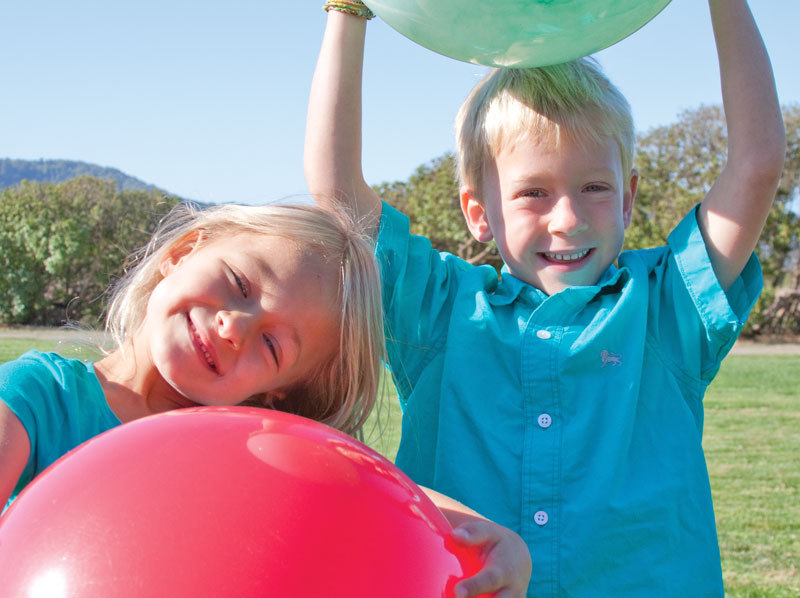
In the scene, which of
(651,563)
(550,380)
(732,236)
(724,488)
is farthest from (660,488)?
(724,488)

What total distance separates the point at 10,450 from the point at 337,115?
131cm

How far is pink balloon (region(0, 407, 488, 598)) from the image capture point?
4.46 ft

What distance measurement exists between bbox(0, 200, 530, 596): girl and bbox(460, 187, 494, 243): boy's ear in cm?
47

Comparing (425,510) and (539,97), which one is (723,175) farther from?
(425,510)

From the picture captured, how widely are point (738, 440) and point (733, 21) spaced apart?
24.6 feet

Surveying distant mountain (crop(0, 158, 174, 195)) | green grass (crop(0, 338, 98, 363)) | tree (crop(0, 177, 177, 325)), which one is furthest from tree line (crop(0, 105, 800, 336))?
distant mountain (crop(0, 158, 174, 195))

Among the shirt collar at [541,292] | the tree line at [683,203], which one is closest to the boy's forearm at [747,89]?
the shirt collar at [541,292]

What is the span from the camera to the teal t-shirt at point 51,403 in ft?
6.25

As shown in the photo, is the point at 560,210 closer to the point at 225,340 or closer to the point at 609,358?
the point at 609,358

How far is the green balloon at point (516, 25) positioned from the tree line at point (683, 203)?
726 inches

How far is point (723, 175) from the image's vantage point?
2.45 metres

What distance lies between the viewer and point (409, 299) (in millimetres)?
2629

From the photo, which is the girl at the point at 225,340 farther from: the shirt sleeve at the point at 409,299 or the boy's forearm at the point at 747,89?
the boy's forearm at the point at 747,89

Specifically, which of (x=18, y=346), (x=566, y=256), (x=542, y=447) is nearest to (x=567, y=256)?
(x=566, y=256)
